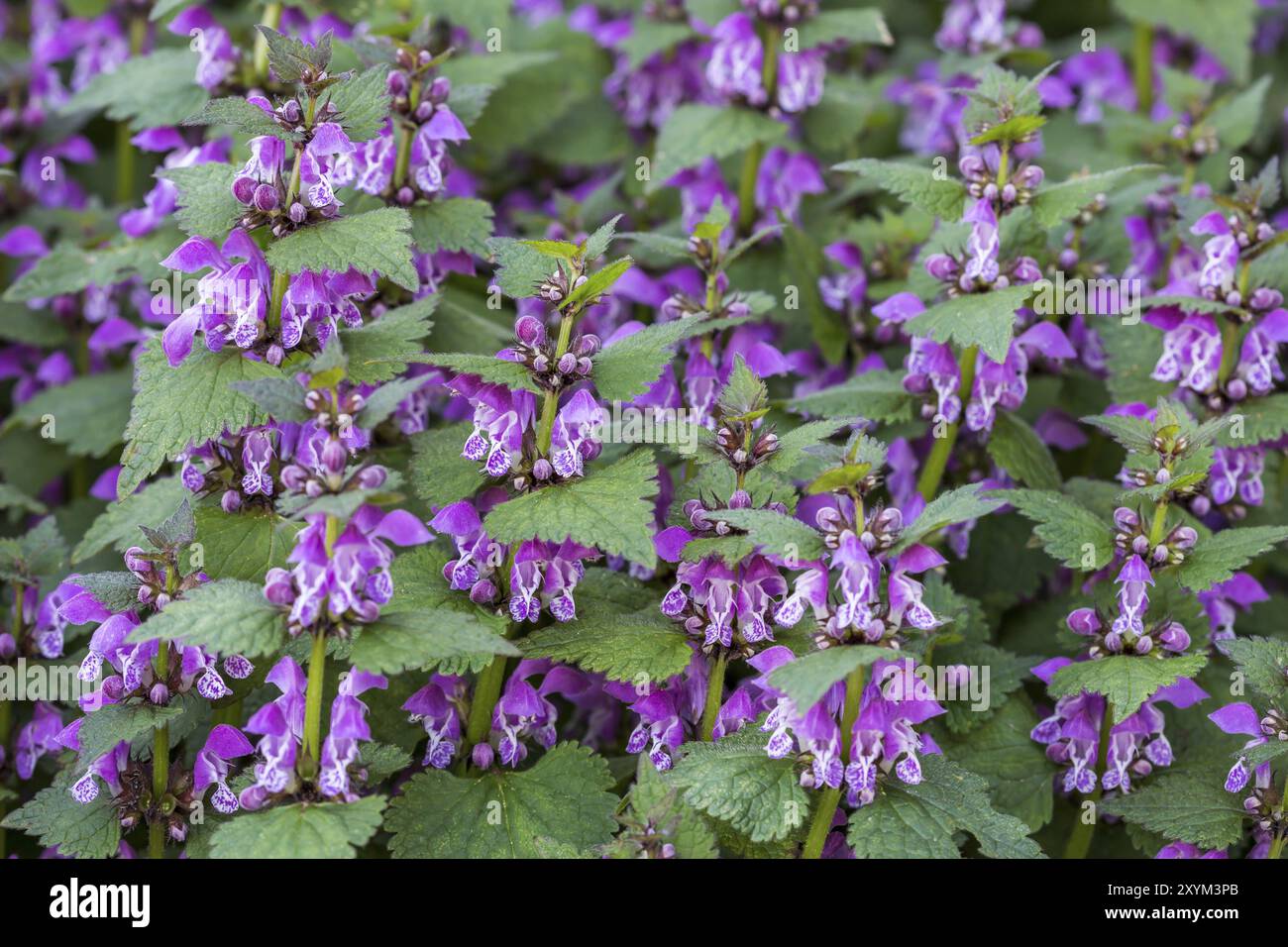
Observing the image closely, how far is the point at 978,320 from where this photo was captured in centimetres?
280

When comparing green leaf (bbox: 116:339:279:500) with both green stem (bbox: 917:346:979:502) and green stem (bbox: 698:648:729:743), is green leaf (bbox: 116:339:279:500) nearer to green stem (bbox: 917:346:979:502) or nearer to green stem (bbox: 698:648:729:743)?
green stem (bbox: 698:648:729:743)

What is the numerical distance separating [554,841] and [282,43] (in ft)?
4.79

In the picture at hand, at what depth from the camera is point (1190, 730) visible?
3043mm

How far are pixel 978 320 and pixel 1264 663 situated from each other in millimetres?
829

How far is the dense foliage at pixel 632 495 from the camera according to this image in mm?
2287

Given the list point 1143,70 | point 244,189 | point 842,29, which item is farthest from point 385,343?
point 1143,70

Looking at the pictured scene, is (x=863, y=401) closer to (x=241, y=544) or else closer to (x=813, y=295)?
(x=813, y=295)

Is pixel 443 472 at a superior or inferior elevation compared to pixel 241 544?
superior

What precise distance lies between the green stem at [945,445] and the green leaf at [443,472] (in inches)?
44.1

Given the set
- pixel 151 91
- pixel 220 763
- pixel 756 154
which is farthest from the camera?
pixel 756 154

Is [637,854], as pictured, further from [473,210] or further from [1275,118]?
[1275,118]

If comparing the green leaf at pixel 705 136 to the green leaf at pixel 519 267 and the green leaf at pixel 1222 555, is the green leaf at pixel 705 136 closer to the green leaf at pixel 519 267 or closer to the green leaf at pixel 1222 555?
the green leaf at pixel 519 267
